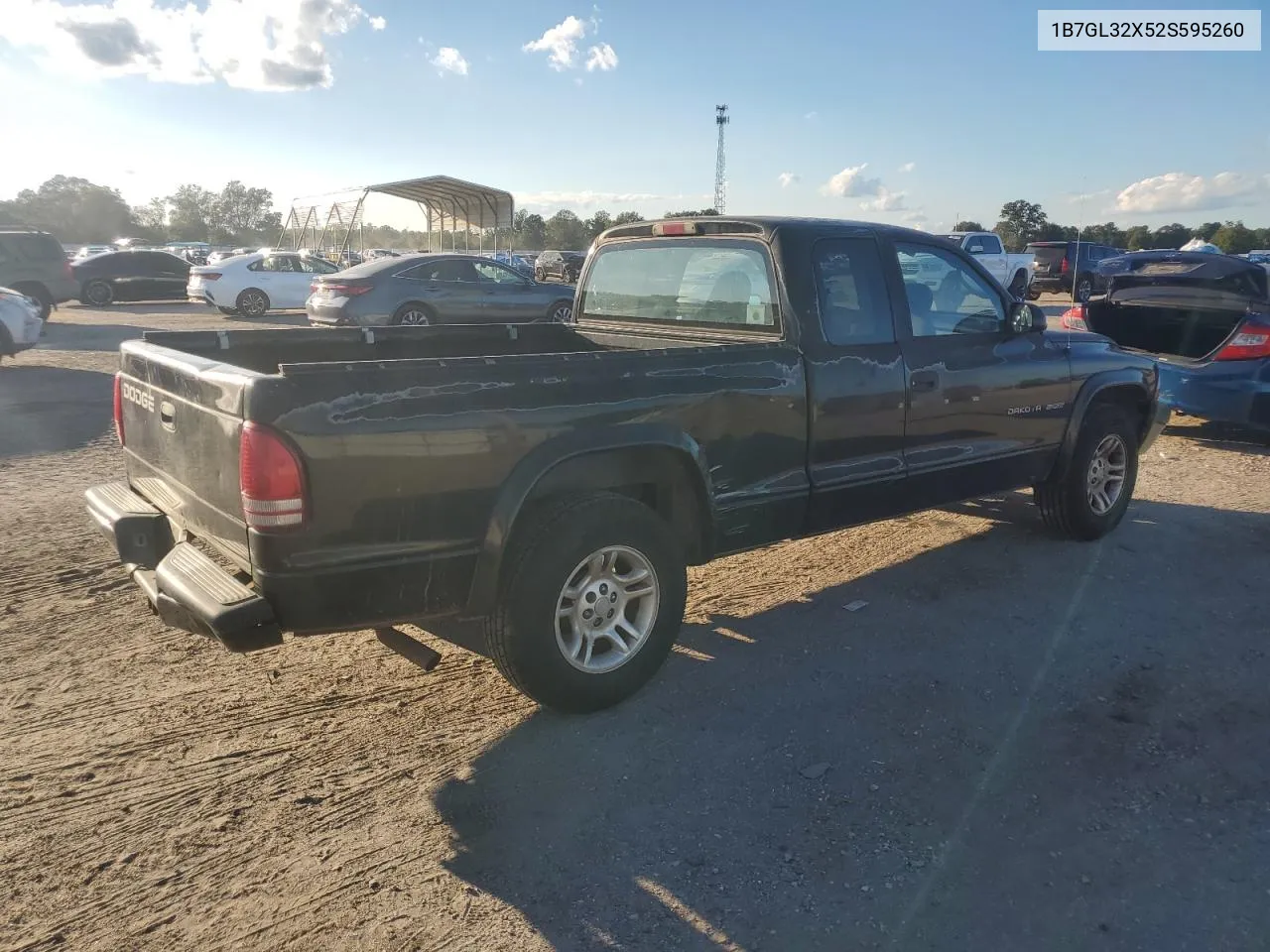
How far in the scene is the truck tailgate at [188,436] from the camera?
296cm

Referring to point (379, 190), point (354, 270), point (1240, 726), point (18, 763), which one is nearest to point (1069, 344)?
point (1240, 726)

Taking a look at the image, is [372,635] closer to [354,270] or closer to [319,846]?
[319,846]

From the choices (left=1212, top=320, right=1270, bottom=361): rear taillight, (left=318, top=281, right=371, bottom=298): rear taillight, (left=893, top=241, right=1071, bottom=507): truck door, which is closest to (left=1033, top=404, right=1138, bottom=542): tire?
(left=893, top=241, right=1071, bottom=507): truck door

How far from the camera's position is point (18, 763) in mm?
3283

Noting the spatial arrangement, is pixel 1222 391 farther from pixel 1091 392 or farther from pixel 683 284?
pixel 683 284

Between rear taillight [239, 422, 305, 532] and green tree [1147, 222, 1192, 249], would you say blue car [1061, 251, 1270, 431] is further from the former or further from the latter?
green tree [1147, 222, 1192, 249]

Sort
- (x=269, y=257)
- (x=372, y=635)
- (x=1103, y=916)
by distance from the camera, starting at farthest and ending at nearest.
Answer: (x=269, y=257) → (x=372, y=635) → (x=1103, y=916)

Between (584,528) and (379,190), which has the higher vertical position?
(379,190)

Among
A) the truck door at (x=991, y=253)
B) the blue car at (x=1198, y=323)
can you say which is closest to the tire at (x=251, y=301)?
the blue car at (x=1198, y=323)

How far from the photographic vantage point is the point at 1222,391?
26.1ft

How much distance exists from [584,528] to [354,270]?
12.9 meters

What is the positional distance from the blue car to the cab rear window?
4905mm

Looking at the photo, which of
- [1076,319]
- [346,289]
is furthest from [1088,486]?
[346,289]

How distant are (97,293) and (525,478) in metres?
25.2
